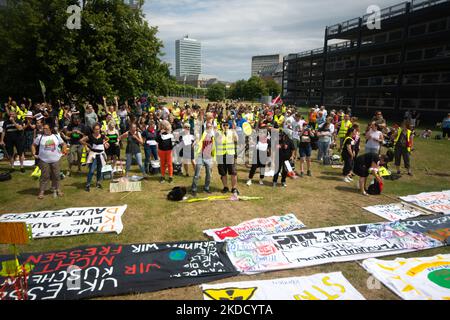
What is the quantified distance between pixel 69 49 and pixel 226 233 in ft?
Answer: 57.7

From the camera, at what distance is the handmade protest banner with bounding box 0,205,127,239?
6543 mm

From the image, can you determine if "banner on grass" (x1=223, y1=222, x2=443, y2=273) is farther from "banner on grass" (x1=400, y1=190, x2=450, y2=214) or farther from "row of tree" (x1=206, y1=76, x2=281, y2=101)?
"row of tree" (x1=206, y1=76, x2=281, y2=101)

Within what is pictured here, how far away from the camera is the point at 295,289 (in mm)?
4613

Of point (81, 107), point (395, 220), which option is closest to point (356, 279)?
point (395, 220)

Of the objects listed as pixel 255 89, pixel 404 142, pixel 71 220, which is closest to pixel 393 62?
pixel 404 142

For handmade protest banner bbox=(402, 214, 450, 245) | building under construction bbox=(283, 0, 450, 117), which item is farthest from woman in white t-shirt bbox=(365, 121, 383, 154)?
building under construction bbox=(283, 0, 450, 117)

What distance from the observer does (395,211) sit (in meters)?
7.99

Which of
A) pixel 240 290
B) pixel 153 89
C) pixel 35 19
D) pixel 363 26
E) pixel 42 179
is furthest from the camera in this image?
pixel 363 26

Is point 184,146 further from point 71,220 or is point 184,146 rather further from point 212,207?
point 71,220

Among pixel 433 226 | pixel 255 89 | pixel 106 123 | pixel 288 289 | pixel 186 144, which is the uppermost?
pixel 255 89

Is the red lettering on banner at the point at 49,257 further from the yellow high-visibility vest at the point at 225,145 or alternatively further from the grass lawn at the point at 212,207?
the yellow high-visibility vest at the point at 225,145

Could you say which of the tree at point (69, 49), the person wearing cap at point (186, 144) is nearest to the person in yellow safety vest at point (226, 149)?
the person wearing cap at point (186, 144)
